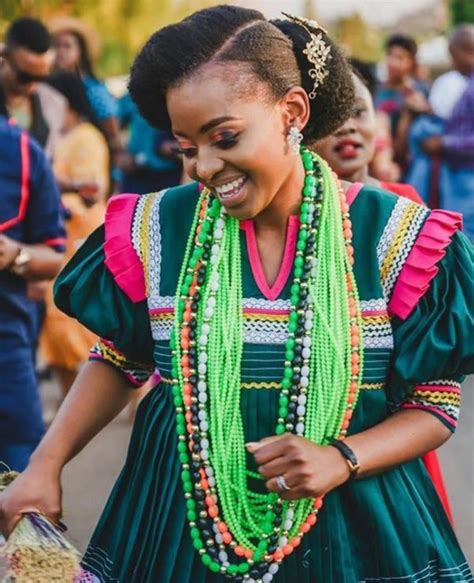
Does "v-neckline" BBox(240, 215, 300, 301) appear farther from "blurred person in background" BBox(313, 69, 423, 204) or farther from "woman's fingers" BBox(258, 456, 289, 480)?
"blurred person in background" BBox(313, 69, 423, 204)

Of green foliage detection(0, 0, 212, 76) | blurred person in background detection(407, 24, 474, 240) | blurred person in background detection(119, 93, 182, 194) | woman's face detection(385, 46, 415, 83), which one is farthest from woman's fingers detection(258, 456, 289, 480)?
green foliage detection(0, 0, 212, 76)

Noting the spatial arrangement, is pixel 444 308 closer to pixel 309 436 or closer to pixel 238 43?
pixel 309 436

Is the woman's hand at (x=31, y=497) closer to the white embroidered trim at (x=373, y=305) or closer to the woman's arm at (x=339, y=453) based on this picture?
the woman's arm at (x=339, y=453)

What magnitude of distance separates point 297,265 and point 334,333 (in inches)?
6.5

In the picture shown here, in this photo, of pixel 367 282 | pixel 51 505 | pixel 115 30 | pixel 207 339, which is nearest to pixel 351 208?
pixel 367 282

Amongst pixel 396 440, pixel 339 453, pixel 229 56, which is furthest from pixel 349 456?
pixel 229 56

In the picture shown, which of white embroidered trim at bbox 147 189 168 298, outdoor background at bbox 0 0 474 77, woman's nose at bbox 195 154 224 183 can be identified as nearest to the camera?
woman's nose at bbox 195 154 224 183

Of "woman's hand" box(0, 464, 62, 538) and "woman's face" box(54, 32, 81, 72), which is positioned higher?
"woman's face" box(54, 32, 81, 72)

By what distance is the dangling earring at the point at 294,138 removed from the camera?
9.49 feet

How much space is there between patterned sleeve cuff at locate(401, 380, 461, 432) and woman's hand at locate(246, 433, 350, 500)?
1.08 ft

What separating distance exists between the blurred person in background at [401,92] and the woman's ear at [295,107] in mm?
8901

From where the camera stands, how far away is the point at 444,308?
2889 mm

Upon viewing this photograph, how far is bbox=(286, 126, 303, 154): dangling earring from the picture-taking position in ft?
9.49

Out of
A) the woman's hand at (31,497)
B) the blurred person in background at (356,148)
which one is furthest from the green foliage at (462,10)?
the woman's hand at (31,497)
